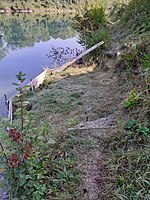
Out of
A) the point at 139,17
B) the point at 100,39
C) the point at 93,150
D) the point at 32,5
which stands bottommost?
the point at 93,150

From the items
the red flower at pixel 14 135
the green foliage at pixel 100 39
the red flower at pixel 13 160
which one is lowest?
the red flower at pixel 13 160

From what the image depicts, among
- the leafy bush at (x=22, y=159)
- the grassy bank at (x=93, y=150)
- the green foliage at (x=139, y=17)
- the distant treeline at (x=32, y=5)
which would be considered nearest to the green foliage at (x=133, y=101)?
the grassy bank at (x=93, y=150)

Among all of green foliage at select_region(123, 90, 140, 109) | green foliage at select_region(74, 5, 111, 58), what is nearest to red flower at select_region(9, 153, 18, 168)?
green foliage at select_region(123, 90, 140, 109)

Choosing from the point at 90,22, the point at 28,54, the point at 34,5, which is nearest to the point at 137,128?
the point at 90,22

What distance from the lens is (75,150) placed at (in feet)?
8.82

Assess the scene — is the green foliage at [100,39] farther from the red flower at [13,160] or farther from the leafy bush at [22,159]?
the red flower at [13,160]

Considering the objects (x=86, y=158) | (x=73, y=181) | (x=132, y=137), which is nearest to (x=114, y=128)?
(x=132, y=137)

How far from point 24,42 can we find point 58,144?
14949mm

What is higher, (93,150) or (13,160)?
(13,160)

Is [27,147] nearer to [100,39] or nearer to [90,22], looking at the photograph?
[100,39]

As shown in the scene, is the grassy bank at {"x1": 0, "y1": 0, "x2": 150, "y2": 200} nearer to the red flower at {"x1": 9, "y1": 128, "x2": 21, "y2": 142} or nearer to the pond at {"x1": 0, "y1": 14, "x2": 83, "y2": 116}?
the red flower at {"x1": 9, "y1": 128, "x2": 21, "y2": 142}

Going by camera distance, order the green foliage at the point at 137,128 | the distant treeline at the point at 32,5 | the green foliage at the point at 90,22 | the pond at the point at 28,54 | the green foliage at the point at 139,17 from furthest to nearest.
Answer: the distant treeline at the point at 32,5 → the green foliage at the point at 90,22 → the pond at the point at 28,54 → the green foliage at the point at 139,17 → the green foliage at the point at 137,128

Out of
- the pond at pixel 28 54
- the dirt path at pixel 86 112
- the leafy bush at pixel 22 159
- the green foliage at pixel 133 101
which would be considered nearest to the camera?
the leafy bush at pixel 22 159

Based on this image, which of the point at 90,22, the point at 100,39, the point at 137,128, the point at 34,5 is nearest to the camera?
the point at 137,128
